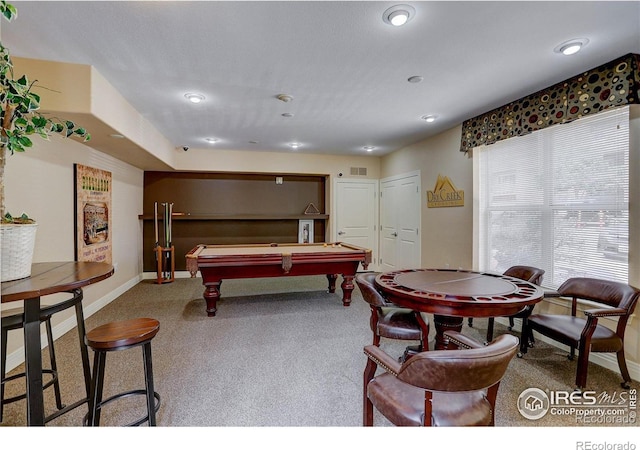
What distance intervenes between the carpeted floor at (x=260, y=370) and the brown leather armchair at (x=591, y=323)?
11.0 inches

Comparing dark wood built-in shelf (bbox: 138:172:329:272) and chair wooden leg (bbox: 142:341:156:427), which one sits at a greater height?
dark wood built-in shelf (bbox: 138:172:329:272)

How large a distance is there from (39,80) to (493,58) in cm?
375

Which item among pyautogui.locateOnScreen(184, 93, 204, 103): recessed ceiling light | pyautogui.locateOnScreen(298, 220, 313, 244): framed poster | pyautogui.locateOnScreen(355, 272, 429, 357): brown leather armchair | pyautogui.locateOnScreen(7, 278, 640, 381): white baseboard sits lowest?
pyautogui.locateOnScreen(7, 278, 640, 381): white baseboard

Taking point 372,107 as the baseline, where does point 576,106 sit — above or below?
below

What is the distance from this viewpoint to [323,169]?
653cm

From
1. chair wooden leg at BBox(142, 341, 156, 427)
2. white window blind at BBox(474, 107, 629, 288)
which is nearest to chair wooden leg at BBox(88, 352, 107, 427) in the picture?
chair wooden leg at BBox(142, 341, 156, 427)

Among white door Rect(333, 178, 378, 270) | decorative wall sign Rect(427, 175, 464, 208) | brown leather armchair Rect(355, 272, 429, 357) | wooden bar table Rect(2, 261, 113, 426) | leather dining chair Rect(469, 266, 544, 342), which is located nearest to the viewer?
wooden bar table Rect(2, 261, 113, 426)

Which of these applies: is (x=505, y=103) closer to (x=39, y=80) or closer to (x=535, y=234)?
(x=535, y=234)

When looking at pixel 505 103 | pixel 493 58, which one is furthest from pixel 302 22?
pixel 505 103

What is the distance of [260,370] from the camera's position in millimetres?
2504

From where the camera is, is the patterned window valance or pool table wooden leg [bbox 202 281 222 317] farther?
pool table wooden leg [bbox 202 281 222 317]

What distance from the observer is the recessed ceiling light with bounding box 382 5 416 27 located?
6.09 feet

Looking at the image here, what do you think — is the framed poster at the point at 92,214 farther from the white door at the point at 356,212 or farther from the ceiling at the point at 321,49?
the white door at the point at 356,212

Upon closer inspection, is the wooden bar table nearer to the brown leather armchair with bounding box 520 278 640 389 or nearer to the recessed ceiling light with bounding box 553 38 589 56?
the brown leather armchair with bounding box 520 278 640 389
